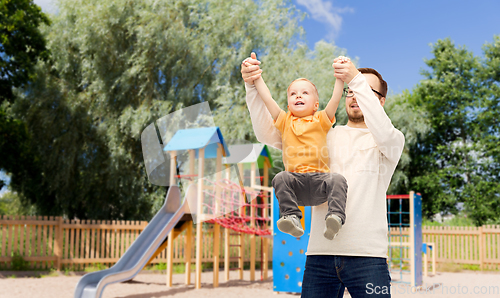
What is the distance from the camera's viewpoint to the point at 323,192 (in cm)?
154

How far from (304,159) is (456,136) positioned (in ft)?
66.0

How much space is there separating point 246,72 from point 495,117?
66.0 ft

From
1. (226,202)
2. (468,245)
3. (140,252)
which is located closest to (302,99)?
(140,252)

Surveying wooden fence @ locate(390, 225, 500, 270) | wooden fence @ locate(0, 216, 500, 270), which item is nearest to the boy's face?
wooden fence @ locate(0, 216, 500, 270)

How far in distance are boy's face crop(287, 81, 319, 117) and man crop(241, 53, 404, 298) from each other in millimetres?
119

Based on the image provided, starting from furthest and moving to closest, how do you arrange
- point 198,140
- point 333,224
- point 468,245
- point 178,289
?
point 468,245 → point 178,289 → point 198,140 → point 333,224

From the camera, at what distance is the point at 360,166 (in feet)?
5.42

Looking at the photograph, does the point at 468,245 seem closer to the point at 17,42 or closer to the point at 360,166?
the point at 360,166

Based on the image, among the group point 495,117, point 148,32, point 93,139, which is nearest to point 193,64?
point 148,32

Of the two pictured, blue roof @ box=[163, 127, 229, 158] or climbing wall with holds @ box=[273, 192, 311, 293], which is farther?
blue roof @ box=[163, 127, 229, 158]

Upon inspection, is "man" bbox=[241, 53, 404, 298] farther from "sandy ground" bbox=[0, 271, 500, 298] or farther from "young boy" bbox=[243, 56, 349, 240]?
"sandy ground" bbox=[0, 271, 500, 298]

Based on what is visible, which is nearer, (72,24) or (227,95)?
(227,95)

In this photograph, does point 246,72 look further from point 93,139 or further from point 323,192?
point 93,139

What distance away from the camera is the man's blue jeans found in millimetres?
1540
